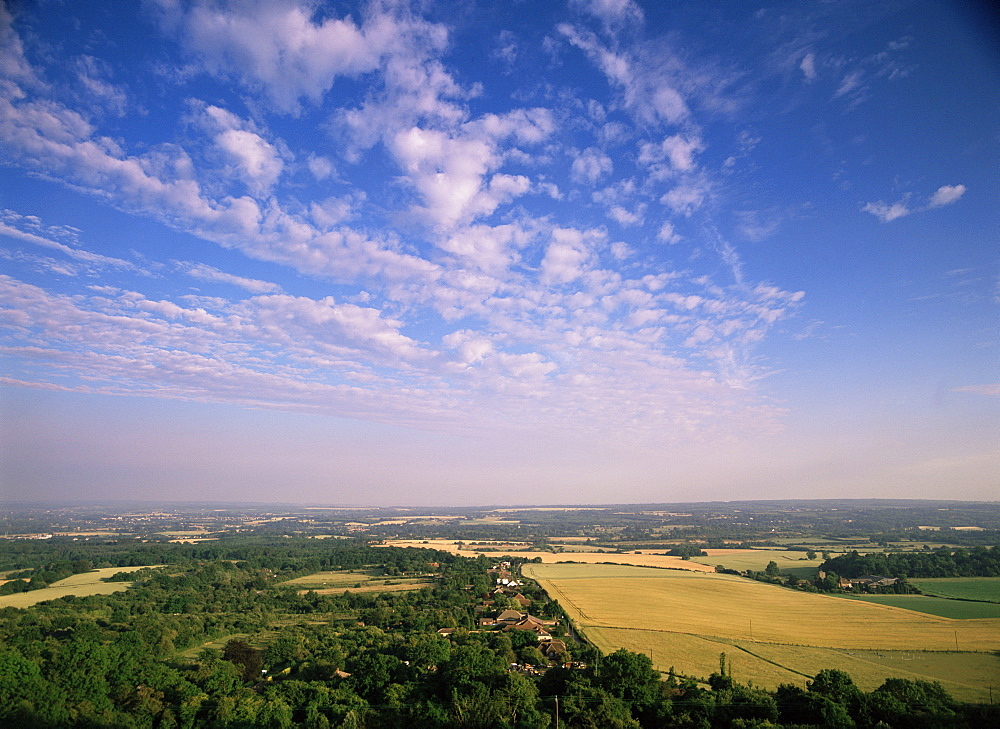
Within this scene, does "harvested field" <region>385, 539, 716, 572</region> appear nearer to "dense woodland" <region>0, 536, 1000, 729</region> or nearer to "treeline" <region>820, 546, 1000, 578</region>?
"treeline" <region>820, 546, 1000, 578</region>

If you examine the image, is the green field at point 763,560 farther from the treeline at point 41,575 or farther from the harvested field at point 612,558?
the treeline at point 41,575

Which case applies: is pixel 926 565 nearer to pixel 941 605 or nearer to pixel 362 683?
pixel 941 605

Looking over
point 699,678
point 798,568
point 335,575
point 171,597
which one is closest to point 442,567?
point 335,575

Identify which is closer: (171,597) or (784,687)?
(784,687)

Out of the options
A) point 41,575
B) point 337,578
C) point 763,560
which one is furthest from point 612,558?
point 41,575

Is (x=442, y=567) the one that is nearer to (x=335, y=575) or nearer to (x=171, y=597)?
(x=335, y=575)

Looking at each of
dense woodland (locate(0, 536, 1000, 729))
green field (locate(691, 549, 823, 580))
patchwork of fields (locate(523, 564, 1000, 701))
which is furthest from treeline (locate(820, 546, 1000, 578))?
dense woodland (locate(0, 536, 1000, 729))

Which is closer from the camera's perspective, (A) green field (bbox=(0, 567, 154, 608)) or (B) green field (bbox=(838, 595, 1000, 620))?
(B) green field (bbox=(838, 595, 1000, 620))
